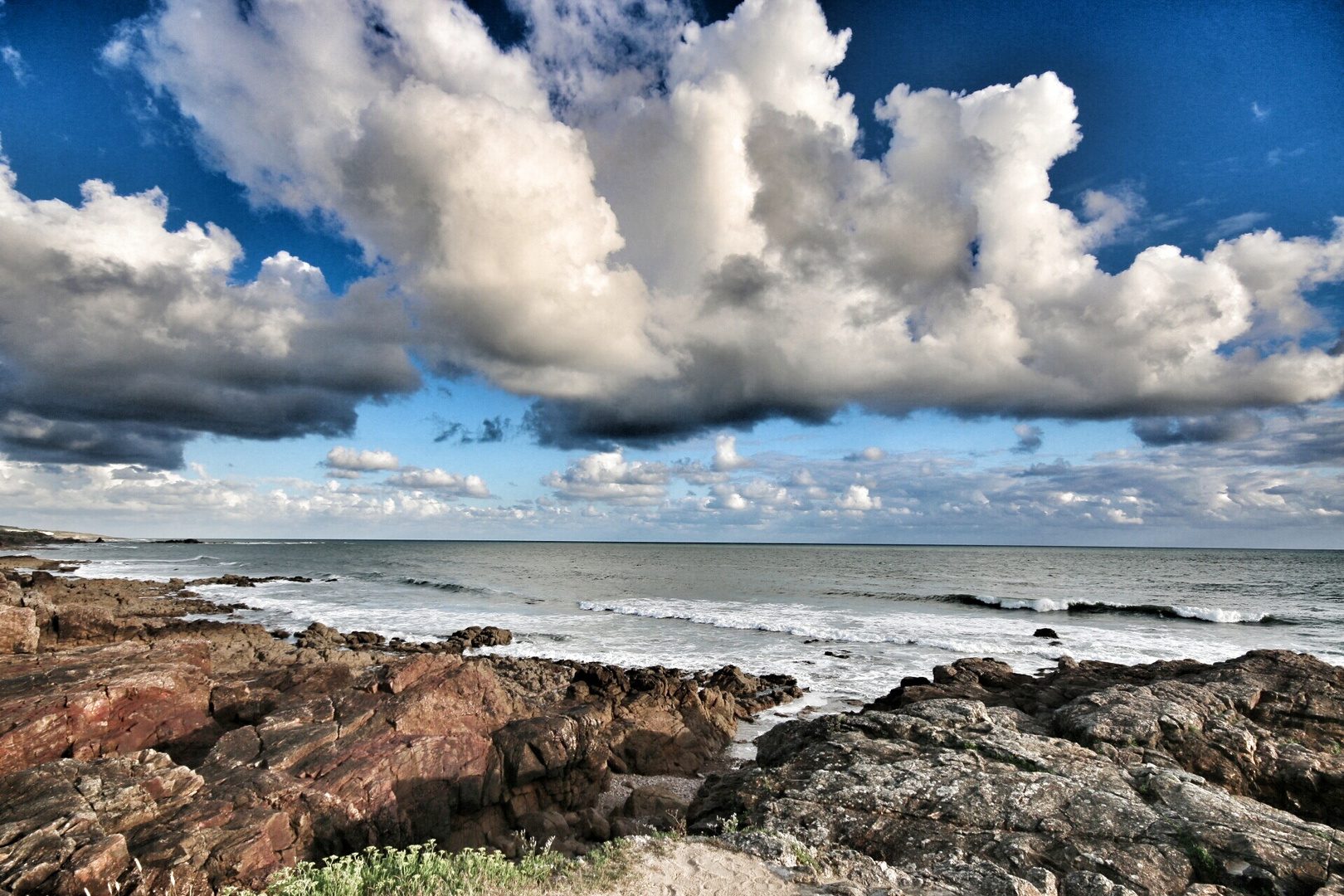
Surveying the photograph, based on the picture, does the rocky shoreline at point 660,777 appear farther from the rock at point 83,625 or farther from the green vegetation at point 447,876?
the green vegetation at point 447,876

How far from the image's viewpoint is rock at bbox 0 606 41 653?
1238cm

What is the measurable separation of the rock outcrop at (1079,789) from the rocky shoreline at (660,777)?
3 centimetres

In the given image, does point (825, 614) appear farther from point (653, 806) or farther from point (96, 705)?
point (96, 705)

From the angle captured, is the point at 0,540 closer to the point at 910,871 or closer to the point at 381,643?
the point at 381,643

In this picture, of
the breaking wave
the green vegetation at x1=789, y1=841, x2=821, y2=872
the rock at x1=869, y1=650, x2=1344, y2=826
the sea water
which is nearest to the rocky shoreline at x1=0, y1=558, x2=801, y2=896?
the green vegetation at x1=789, y1=841, x2=821, y2=872

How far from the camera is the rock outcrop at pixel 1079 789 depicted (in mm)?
6223

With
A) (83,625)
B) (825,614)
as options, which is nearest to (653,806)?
(83,625)

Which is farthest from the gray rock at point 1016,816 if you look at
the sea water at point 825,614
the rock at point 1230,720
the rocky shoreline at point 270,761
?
the sea water at point 825,614

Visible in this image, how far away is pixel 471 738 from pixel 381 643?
64.1 feet

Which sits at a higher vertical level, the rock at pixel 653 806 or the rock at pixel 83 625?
the rock at pixel 83 625

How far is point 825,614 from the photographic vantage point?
3950cm

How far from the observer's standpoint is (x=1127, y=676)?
1546 cm

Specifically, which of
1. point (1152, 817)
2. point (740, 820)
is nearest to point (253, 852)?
point (740, 820)

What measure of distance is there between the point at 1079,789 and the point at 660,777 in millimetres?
8552
